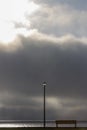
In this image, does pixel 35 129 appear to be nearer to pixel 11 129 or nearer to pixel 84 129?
pixel 11 129

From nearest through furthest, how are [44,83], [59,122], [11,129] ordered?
[11,129] < [59,122] < [44,83]

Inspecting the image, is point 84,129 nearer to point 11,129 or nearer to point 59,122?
point 59,122

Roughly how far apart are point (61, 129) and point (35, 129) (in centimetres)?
253

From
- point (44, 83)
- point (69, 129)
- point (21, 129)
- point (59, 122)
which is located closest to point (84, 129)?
point (69, 129)

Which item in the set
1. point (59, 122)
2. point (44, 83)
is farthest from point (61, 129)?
point (44, 83)

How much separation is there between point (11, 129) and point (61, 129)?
4862 mm

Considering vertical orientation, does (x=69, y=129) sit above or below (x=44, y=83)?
below

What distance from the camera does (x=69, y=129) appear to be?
34000 mm

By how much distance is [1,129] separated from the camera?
33062 millimetres

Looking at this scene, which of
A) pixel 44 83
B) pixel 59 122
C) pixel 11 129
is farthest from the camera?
pixel 44 83

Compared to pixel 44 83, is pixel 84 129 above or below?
below

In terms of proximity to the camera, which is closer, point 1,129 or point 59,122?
point 1,129

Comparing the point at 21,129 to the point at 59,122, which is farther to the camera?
the point at 59,122

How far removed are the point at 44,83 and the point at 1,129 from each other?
9947mm
